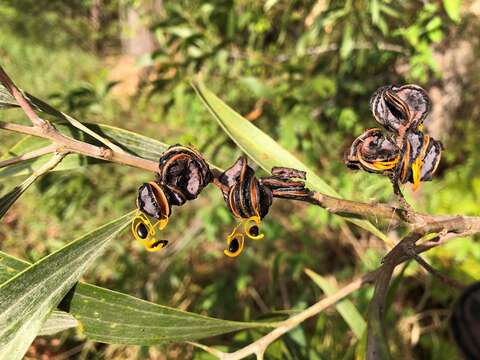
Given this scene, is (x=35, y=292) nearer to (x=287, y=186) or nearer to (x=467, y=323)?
(x=287, y=186)

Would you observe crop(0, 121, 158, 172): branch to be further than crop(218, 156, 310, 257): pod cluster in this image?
Yes

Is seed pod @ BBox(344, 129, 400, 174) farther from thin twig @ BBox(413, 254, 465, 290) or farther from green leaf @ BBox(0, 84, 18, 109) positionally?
green leaf @ BBox(0, 84, 18, 109)

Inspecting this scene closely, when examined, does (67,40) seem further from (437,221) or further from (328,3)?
(437,221)

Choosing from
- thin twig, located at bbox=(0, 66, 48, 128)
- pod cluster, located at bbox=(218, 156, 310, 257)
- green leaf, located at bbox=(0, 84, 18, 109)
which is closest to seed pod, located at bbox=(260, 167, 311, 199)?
pod cluster, located at bbox=(218, 156, 310, 257)

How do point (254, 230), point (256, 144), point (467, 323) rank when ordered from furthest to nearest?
point (256, 144) < point (254, 230) < point (467, 323)

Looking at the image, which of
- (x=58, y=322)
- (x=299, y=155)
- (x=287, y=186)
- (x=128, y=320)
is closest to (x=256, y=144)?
(x=287, y=186)

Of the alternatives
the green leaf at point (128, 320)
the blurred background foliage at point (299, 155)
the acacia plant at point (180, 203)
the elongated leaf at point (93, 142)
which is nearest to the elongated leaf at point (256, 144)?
the acacia plant at point (180, 203)

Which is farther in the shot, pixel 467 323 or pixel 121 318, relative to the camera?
pixel 121 318
